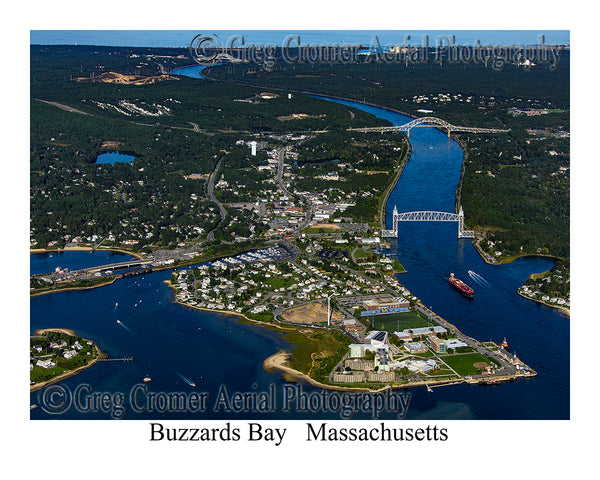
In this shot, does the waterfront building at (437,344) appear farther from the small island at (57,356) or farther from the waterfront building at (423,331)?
the small island at (57,356)

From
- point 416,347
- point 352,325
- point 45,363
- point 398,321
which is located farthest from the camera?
point 398,321

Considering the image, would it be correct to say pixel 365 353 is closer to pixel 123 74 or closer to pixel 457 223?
pixel 457 223

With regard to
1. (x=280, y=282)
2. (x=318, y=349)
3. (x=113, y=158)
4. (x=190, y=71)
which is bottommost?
(x=318, y=349)

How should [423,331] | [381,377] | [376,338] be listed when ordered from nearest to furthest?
[381,377] → [376,338] → [423,331]

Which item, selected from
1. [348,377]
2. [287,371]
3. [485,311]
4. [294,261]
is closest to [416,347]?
[348,377]

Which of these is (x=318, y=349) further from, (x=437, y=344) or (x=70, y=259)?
(x=70, y=259)

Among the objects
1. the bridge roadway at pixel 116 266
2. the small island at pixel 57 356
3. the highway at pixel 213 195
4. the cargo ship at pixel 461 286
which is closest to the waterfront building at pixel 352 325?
the cargo ship at pixel 461 286

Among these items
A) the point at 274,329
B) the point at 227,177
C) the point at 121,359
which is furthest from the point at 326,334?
the point at 227,177
